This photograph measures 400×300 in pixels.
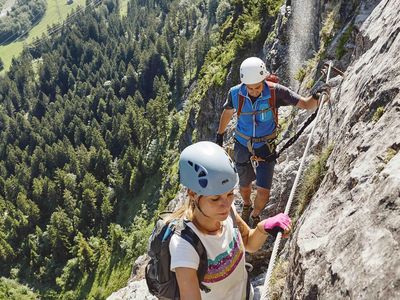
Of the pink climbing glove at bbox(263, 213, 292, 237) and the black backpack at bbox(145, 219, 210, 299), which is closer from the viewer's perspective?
the black backpack at bbox(145, 219, 210, 299)

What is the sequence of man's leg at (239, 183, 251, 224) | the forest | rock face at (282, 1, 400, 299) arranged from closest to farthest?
rock face at (282, 1, 400, 299) → man's leg at (239, 183, 251, 224) → the forest

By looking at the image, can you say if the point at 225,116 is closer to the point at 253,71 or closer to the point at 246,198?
the point at 253,71

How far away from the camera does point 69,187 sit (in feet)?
423

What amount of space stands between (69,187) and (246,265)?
425ft

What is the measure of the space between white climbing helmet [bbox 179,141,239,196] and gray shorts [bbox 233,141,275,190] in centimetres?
547

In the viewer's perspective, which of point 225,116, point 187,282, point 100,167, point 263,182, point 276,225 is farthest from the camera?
point 100,167

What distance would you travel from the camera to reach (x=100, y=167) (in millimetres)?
137125

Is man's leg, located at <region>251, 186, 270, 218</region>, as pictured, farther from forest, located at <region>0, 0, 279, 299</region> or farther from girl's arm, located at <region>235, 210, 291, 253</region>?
forest, located at <region>0, 0, 279, 299</region>

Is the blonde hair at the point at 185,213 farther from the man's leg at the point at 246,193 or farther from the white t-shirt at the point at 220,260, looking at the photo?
the man's leg at the point at 246,193

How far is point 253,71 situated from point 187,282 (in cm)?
634

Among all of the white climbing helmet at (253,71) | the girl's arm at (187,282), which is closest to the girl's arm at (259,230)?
the girl's arm at (187,282)

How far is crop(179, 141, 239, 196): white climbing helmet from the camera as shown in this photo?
537cm

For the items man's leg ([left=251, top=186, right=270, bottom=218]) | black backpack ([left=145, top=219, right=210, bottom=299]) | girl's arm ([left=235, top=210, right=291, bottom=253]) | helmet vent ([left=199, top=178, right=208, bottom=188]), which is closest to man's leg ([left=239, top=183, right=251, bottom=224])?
man's leg ([left=251, top=186, right=270, bottom=218])

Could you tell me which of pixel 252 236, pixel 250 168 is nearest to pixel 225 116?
pixel 250 168
